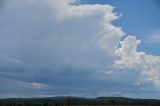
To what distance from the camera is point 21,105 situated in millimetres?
140875

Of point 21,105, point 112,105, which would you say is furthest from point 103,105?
point 21,105

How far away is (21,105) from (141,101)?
165ft

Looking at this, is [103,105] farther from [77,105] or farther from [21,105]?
[21,105]

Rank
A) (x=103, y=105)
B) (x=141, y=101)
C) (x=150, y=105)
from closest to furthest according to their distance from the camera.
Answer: (x=150, y=105), (x=103, y=105), (x=141, y=101)

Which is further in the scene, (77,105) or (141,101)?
(141,101)

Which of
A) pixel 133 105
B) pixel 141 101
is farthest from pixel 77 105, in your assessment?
pixel 141 101

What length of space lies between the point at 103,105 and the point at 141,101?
21.2 m

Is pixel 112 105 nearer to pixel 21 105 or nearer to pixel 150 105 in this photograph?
pixel 150 105

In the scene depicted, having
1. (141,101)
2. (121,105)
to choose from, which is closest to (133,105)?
(121,105)

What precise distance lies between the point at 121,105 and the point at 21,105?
1608 inches

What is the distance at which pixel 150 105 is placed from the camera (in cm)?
12275

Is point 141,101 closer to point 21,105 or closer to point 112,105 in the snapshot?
point 112,105

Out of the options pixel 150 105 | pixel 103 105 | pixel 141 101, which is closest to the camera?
pixel 150 105

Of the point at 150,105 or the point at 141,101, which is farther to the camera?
the point at 141,101
